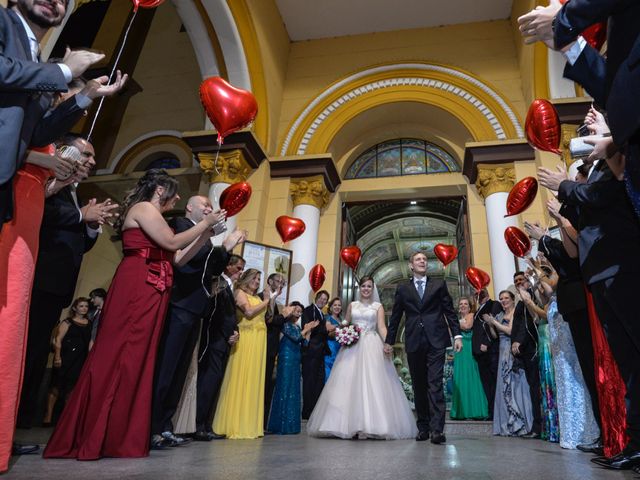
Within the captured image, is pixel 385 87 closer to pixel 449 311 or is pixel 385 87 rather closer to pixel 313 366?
pixel 313 366

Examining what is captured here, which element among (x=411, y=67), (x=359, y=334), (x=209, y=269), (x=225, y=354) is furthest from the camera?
(x=411, y=67)

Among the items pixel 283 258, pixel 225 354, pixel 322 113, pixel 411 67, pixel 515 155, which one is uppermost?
pixel 411 67

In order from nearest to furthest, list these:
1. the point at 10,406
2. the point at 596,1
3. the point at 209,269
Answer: the point at 596,1, the point at 10,406, the point at 209,269

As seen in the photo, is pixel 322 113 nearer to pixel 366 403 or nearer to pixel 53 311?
pixel 366 403

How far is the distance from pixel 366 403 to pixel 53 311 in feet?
8.69

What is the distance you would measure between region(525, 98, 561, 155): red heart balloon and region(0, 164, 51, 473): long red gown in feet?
13.4

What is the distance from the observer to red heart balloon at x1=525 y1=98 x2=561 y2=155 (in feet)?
13.6

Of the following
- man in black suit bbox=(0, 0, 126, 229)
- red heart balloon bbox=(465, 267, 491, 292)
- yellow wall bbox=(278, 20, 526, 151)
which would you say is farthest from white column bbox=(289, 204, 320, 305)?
man in black suit bbox=(0, 0, 126, 229)

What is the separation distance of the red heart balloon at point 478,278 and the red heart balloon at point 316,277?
2.42m

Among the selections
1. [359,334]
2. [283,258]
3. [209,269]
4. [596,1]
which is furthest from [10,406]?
[283,258]

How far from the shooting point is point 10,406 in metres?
1.60

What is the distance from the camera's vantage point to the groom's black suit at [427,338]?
3.90 meters

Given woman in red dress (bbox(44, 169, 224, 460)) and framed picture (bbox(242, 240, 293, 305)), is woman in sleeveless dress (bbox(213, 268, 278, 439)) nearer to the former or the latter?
woman in red dress (bbox(44, 169, 224, 460))

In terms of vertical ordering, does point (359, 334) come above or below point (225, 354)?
above
